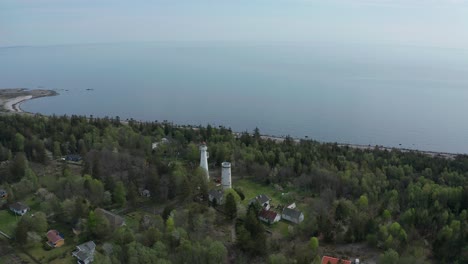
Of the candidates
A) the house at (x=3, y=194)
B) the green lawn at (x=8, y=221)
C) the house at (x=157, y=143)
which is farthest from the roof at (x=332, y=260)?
the house at (x=157, y=143)

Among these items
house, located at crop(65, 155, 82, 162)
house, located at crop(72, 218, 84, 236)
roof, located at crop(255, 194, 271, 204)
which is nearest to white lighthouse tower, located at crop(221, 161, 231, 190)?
roof, located at crop(255, 194, 271, 204)

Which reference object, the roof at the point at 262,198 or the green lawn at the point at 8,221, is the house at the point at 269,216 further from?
the green lawn at the point at 8,221

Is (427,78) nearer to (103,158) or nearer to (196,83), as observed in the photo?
(196,83)

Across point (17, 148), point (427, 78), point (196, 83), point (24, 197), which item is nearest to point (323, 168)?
point (24, 197)

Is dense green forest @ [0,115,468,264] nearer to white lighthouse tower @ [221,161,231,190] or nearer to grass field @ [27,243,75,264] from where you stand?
grass field @ [27,243,75,264]

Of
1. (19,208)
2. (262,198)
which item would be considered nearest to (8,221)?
(19,208)

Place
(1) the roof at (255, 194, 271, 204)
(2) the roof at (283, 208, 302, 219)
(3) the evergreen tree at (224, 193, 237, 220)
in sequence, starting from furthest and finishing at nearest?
(1) the roof at (255, 194, 271, 204)
(2) the roof at (283, 208, 302, 219)
(3) the evergreen tree at (224, 193, 237, 220)
